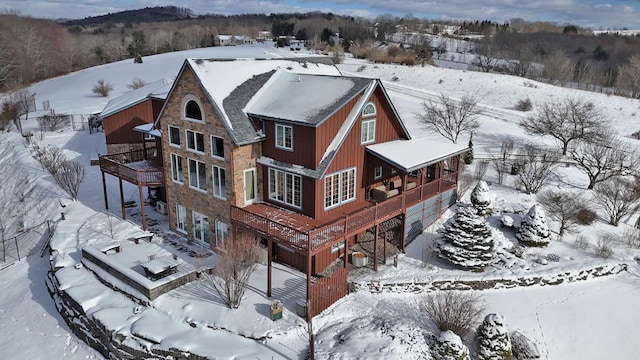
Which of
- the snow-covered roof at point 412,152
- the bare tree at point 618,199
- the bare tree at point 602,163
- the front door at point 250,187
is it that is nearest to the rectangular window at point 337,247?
the front door at point 250,187

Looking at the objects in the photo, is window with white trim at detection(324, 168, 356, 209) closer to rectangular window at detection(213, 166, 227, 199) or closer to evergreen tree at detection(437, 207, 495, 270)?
rectangular window at detection(213, 166, 227, 199)

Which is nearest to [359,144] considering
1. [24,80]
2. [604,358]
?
A: [604,358]

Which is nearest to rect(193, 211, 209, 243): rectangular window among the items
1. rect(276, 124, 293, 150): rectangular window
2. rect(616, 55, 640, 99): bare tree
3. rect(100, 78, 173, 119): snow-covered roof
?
rect(276, 124, 293, 150): rectangular window

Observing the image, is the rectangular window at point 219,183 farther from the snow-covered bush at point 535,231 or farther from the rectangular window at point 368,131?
the snow-covered bush at point 535,231

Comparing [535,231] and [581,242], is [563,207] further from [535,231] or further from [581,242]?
[535,231]

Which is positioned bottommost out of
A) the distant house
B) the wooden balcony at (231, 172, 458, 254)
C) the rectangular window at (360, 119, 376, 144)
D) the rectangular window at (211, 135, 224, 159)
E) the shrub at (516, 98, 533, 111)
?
the wooden balcony at (231, 172, 458, 254)

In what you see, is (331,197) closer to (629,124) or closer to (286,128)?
(286,128)
